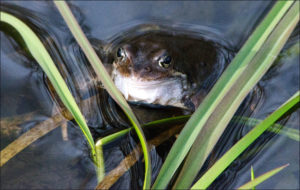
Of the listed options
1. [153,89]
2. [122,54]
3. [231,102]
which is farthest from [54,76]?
[231,102]

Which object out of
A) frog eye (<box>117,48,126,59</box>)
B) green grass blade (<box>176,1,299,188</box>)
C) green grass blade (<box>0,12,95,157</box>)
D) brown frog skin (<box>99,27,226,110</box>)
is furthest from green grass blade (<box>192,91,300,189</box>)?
frog eye (<box>117,48,126,59</box>)

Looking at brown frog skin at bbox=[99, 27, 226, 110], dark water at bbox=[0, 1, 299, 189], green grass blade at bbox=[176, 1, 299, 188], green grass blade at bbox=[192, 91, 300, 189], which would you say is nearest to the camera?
green grass blade at bbox=[192, 91, 300, 189]

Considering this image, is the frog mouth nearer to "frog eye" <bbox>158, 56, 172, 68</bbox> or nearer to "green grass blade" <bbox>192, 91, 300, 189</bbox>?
"frog eye" <bbox>158, 56, 172, 68</bbox>

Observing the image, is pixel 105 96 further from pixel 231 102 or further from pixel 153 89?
pixel 231 102

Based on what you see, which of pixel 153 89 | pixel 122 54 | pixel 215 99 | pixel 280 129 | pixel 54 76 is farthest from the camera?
pixel 153 89

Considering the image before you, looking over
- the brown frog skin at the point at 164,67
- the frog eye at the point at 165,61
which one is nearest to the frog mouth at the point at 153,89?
the brown frog skin at the point at 164,67

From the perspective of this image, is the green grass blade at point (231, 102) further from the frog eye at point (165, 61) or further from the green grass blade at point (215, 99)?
the frog eye at point (165, 61)
